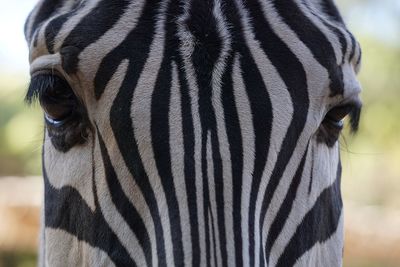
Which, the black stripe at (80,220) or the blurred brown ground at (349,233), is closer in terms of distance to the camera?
the black stripe at (80,220)

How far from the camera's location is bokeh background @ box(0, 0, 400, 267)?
15.5 meters

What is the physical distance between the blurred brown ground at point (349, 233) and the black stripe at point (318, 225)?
12.7m

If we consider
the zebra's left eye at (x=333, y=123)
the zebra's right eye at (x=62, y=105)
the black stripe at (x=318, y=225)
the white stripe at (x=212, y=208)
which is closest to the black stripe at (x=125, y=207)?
the zebra's right eye at (x=62, y=105)

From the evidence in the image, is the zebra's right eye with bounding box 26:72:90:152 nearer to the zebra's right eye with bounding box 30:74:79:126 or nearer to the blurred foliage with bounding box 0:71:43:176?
the zebra's right eye with bounding box 30:74:79:126

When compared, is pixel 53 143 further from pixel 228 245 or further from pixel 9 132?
pixel 9 132

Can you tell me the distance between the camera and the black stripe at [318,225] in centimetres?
272

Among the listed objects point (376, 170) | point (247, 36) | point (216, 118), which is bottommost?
point (376, 170)

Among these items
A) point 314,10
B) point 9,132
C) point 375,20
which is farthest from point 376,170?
point 314,10

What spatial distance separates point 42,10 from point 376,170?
24078 mm

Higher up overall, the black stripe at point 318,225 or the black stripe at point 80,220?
the black stripe at point 80,220

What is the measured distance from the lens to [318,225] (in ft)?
9.57

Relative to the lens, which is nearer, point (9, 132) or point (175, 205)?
point (175, 205)

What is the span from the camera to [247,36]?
2.68 metres

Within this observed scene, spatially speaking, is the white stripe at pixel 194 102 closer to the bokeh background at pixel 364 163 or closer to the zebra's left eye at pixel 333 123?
the zebra's left eye at pixel 333 123
